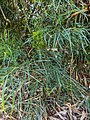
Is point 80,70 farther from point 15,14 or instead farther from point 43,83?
point 15,14

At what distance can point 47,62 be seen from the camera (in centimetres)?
114

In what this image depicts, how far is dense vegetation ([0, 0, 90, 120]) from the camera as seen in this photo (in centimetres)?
109

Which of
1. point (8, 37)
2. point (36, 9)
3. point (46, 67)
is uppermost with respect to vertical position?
point (36, 9)

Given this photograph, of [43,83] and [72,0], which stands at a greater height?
[72,0]

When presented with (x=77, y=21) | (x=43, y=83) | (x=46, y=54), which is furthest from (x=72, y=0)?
(x=43, y=83)

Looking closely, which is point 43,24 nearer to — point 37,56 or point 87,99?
point 37,56

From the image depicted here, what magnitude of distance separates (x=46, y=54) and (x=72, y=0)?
9.1 inches

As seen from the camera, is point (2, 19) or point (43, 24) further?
point (2, 19)

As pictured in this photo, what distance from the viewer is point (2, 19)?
4.22 feet

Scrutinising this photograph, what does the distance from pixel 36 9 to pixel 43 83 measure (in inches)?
12.0

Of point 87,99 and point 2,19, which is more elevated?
point 2,19

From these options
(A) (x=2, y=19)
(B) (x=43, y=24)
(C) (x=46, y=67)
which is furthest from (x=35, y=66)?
(A) (x=2, y=19)

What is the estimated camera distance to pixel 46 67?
3.72 feet

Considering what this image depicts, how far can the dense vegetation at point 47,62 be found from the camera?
109 centimetres
